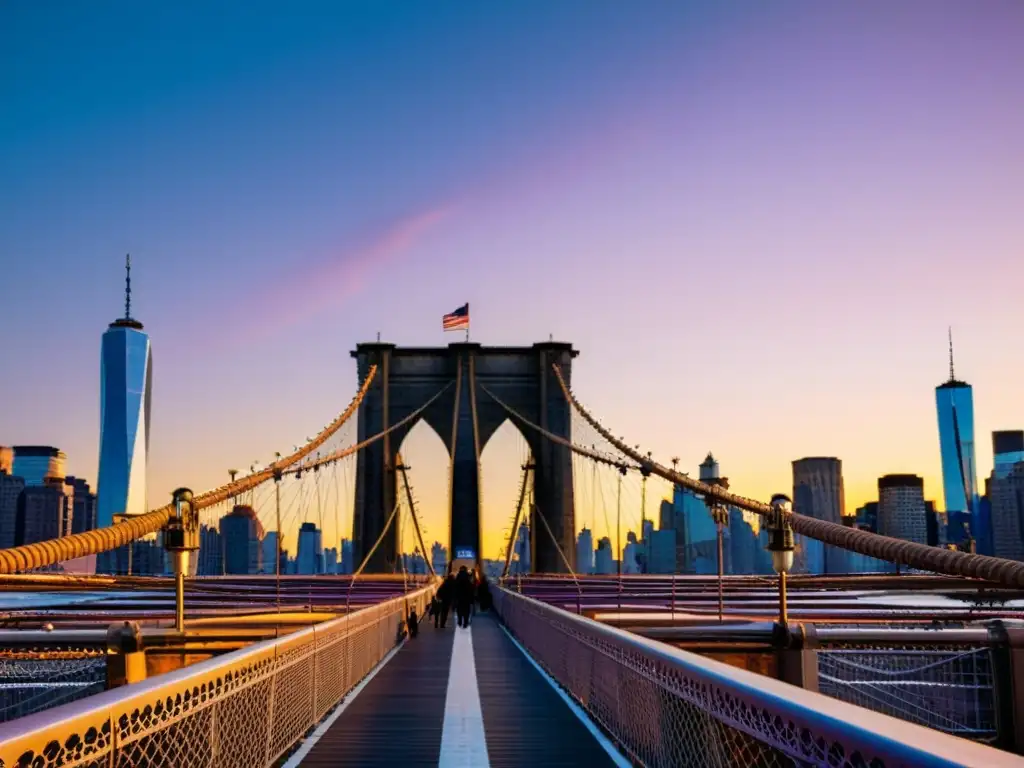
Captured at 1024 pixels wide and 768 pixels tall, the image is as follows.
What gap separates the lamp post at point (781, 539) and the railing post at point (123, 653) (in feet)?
26.4

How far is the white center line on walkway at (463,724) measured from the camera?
923cm

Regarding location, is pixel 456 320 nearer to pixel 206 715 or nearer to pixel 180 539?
pixel 180 539

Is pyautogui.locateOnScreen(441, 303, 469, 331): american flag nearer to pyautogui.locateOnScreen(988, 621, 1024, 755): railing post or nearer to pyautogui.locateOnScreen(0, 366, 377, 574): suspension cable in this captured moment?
pyautogui.locateOnScreen(0, 366, 377, 574): suspension cable

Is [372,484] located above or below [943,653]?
above

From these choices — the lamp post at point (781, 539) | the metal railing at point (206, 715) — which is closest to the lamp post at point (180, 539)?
the metal railing at point (206, 715)

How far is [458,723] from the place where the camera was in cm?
1151

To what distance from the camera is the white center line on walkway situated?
9.23 m

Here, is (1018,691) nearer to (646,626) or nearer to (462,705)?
(646,626)

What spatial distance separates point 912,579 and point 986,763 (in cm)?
5754

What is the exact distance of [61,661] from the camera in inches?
675

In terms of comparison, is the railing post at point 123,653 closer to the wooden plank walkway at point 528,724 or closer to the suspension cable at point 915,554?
the wooden plank walkway at point 528,724

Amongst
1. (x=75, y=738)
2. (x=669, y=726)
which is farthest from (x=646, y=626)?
(x=75, y=738)

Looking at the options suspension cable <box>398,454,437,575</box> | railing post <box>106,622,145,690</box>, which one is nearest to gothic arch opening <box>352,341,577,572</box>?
suspension cable <box>398,454,437,575</box>

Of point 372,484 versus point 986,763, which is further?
point 372,484
